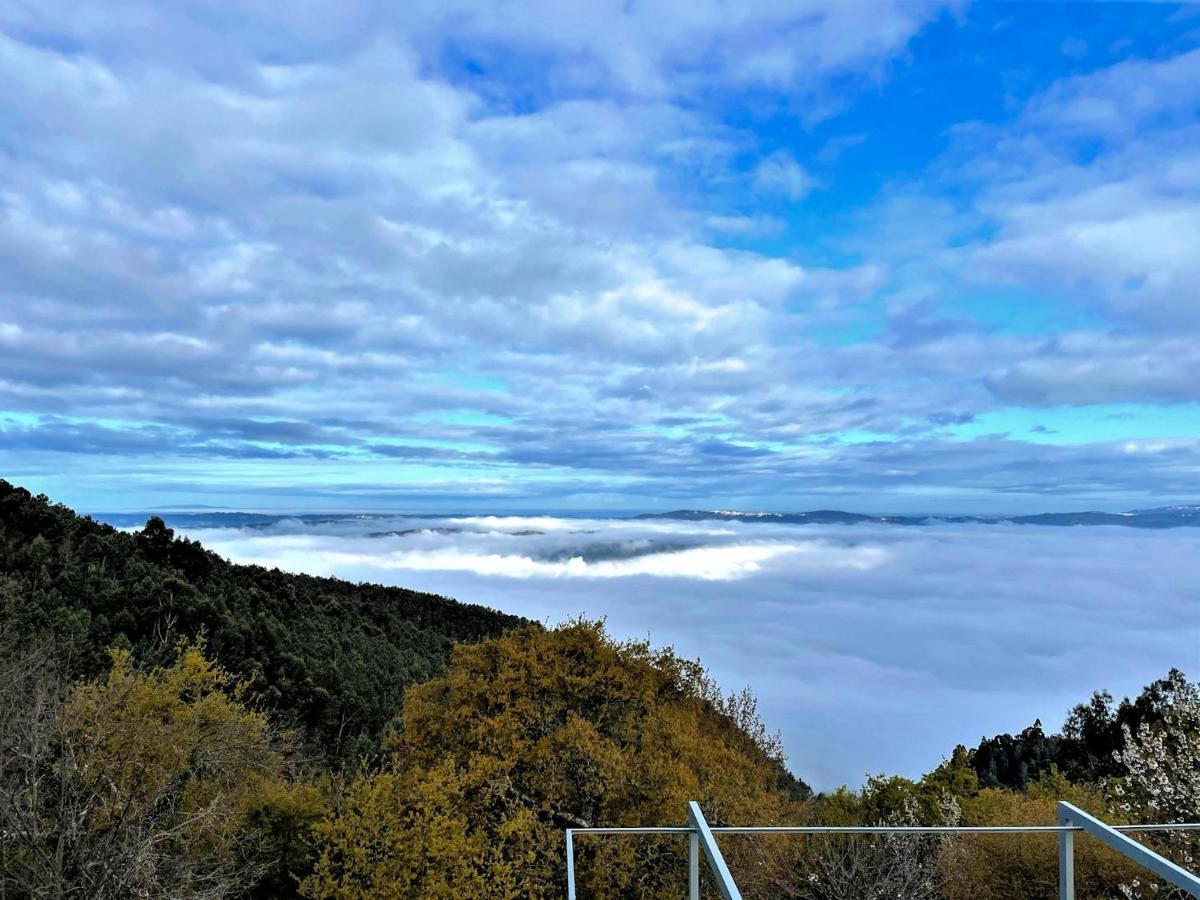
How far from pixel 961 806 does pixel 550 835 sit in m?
14.8

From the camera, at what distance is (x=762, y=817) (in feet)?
68.6

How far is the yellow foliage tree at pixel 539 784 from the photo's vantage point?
17688mm

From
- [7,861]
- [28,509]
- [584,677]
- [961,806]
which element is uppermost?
[28,509]

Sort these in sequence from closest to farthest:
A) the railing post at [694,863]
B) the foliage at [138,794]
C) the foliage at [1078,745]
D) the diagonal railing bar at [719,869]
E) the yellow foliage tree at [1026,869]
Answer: the diagonal railing bar at [719,869] < the railing post at [694,863] < the foliage at [138,794] < the yellow foliage tree at [1026,869] < the foliage at [1078,745]

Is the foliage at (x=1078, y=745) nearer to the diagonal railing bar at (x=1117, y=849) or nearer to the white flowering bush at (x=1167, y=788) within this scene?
the white flowering bush at (x=1167, y=788)

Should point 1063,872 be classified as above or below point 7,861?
above

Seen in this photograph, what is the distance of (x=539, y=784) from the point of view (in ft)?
67.2

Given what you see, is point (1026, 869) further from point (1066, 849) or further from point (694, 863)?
point (694, 863)

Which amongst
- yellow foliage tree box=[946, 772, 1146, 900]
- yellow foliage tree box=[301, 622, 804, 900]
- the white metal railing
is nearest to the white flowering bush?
yellow foliage tree box=[946, 772, 1146, 900]

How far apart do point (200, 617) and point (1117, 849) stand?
5714 centimetres

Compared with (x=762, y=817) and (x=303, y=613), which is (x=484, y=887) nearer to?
(x=762, y=817)

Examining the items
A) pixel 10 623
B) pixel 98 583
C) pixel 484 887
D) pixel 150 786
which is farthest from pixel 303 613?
pixel 484 887

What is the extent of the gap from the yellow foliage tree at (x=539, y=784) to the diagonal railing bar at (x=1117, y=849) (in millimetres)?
14755

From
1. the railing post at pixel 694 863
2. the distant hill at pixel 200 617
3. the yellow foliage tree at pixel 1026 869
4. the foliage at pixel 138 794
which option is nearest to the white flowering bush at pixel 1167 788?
the yellow foliage tree at pixel 1026 869
